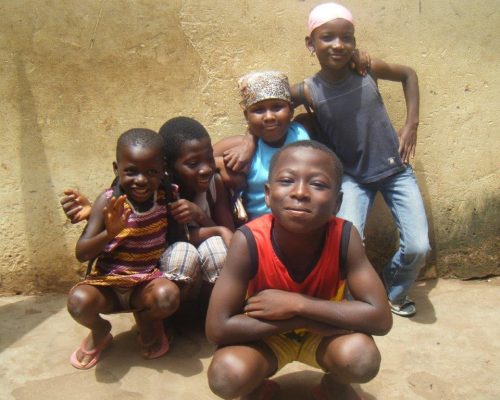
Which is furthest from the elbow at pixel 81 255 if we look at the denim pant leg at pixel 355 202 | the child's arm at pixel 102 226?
the denim pant leg at pixel 355 202

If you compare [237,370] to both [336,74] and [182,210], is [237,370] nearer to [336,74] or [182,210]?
[182,210]

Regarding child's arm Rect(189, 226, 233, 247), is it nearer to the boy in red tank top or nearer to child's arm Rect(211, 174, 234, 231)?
child's arm Rect(211, 174, 234, 231)

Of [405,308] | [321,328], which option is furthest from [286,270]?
[405,308]

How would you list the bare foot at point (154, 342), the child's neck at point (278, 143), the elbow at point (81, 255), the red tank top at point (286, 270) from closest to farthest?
the red tank top at point (286, 270) < the elbow at point (81, 255) < the bare foot at point (154, 342) < the child's neck at point (278, 143)

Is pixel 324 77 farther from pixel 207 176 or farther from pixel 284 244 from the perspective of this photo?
pixel 284 244

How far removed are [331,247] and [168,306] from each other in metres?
0.85

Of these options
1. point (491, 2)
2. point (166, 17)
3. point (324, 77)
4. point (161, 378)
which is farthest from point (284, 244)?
point (491, 2)

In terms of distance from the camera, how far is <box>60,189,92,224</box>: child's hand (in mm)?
2541

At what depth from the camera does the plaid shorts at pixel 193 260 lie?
2566 millimetres

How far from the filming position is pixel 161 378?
8.04ft

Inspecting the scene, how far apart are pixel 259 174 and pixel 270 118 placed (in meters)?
0.30

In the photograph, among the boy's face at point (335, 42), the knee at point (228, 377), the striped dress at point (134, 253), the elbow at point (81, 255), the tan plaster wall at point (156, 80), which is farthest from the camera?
the tan plaster wall at point (156, 80)

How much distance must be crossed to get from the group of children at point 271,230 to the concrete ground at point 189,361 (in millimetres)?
119

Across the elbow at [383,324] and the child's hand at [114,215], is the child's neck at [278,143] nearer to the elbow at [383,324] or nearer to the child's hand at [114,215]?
the child's hand at [114,215]
